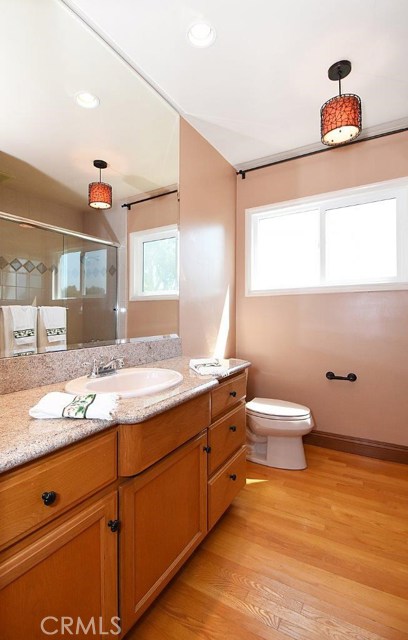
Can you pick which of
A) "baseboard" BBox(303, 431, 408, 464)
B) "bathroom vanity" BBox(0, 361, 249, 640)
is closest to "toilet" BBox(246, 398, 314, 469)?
"baseboard" BBox(303, 431, 408, 464)

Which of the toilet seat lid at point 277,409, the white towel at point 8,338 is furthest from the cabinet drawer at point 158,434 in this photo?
the toilet seat lid at point 277,409

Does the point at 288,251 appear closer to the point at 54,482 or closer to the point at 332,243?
the point at 332,243

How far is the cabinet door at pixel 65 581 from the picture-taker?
0.65m

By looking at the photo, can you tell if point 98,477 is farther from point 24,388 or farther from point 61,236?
point 61,236

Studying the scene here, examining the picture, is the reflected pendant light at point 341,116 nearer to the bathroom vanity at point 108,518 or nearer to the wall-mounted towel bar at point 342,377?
the bathroom vanity at point 108,518

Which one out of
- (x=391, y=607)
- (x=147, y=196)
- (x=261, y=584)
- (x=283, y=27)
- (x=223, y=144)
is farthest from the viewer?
(x=223, y=144)

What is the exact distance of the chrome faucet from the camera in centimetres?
128

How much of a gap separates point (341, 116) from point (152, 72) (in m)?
1.12

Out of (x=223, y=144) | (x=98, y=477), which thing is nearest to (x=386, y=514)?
(x=98, y=477)

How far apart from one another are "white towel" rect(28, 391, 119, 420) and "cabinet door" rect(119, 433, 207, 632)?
28 cm

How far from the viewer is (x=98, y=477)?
824 millimetres

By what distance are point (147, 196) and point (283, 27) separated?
1.08 meters

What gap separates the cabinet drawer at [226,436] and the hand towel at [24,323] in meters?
A: 0.89

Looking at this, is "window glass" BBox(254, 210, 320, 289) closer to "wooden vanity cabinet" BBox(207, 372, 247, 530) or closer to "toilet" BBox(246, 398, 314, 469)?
"toilet" BBox(246, 398, 314, 469)
